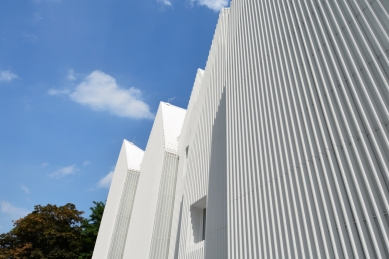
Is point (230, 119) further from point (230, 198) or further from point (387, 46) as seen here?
point (387, 46)

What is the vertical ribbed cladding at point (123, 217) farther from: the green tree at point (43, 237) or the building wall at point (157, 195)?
the green tree at point (43, 237)

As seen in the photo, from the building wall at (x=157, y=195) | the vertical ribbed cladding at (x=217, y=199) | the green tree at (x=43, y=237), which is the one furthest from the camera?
the green tree at (x=43, y=237)

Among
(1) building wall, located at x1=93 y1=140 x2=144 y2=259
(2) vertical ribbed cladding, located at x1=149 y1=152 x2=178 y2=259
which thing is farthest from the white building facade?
(1) building wall, located at x1=93 y1=140 x2=144 y2=259

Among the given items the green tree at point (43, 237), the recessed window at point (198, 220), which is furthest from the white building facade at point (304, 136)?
the green tree at point (43, 237)

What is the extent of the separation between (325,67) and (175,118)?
19.4 metres

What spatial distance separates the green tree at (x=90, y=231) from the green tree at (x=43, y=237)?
1.79m

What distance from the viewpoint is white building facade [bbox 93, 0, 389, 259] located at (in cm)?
439

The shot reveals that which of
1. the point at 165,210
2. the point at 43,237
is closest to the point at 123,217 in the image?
the point at 165,210

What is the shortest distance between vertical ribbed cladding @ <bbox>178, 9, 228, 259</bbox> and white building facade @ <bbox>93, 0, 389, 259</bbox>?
227 millimetres

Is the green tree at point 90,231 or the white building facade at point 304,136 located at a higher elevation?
the green tree at point 90,231

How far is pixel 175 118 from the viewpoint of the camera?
2452 cm

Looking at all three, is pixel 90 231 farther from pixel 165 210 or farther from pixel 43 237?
pixel 165 210

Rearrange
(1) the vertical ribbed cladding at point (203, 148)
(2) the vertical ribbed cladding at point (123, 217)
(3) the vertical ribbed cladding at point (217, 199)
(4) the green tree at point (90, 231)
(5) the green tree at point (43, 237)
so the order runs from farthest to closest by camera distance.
A: (4) the green tree at point (90, 231) < (5) the green tree at point (43, 237) < (2) the vertical ribbed cladding at point (123, 217) < (1) the vertical ribbed cladding at point (203, 148) < (3) the vertical ribbed cladding at point (217, 199)

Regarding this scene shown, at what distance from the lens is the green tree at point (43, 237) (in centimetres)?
3362
